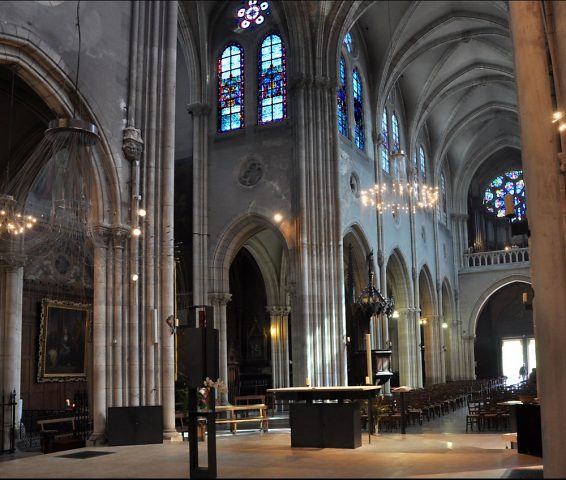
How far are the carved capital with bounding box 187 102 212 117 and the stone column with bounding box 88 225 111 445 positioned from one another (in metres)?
13.1

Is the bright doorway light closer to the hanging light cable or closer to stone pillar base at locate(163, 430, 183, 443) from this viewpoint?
stone pillar base at locate(163, 430, 183, 443)

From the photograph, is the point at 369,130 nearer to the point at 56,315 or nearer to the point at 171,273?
the point at 56,315

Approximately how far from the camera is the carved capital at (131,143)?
1420cm

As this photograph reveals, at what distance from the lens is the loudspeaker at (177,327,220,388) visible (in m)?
8.05

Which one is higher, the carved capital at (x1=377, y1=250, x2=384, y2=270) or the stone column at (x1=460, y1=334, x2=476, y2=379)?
the carved capital at (x1=377, y1=250, x2=384, y2=270)

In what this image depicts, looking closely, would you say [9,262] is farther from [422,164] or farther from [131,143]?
[422,164]

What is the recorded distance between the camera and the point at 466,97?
39.3 metres

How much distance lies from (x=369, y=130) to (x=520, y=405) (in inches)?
850

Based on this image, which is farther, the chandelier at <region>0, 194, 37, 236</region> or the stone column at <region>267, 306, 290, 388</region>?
the stone column at <region>267, 306, 290, 388</region>

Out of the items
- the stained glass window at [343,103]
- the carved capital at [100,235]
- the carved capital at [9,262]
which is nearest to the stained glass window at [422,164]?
the stained glass window at [343,103]

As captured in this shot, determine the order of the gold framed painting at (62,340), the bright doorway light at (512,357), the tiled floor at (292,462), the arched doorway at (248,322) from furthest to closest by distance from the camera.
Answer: the bright doorway light at (512,357)
the arched doorway at (248,322)
the gold framed painting at (62,340)
the tiled floor at (292,462)

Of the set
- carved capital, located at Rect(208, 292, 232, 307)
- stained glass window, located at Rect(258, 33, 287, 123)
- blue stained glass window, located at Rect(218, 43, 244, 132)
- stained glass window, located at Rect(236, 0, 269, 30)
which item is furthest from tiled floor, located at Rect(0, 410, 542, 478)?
stained glass window, located at Rect(236, 0, 269, 30)

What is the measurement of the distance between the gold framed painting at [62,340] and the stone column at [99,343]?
272 inches

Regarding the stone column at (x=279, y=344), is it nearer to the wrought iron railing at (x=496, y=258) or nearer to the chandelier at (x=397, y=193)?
the chandelier at (x=397, y=193)
